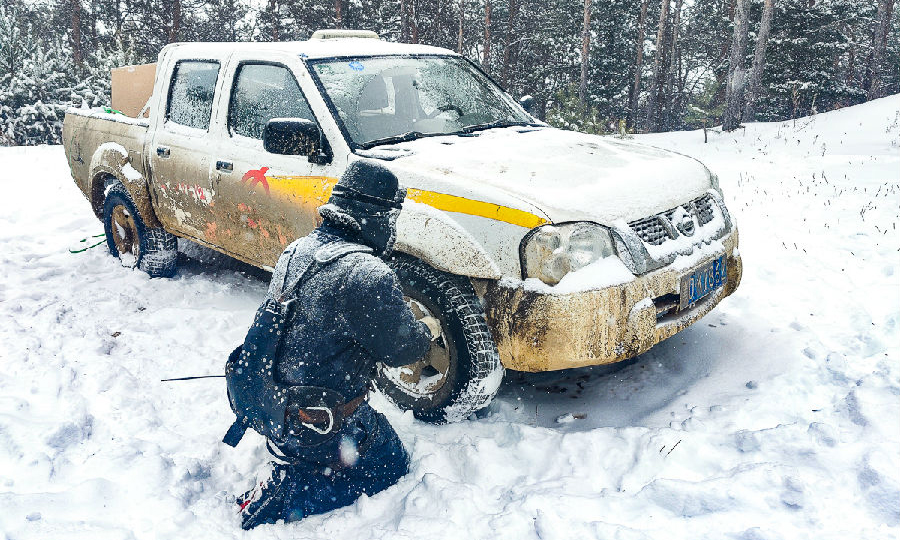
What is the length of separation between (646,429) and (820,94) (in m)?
22.5

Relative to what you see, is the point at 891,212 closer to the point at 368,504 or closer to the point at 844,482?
the point at 844,482

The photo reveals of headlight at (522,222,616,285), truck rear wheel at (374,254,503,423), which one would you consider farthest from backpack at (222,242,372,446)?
headlight at (522,222,616,285)

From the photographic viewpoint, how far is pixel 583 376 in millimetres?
3875

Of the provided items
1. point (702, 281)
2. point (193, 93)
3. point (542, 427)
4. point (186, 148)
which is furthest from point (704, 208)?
point (193, 93)

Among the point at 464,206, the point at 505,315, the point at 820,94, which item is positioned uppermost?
the point at 464,206

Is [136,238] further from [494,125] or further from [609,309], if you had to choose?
[609,309]

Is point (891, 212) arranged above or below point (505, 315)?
below

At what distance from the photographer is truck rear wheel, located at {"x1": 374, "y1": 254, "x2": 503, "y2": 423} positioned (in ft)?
10.0

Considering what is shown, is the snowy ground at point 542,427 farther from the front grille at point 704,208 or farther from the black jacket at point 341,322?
the front grille at point 704,208

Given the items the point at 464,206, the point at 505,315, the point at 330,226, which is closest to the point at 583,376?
the point at 505,315

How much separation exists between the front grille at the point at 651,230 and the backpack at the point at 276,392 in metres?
1.38

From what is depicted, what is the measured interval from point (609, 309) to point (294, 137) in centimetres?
186

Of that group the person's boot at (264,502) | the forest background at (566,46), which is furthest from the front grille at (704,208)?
the forest background at (566,46)

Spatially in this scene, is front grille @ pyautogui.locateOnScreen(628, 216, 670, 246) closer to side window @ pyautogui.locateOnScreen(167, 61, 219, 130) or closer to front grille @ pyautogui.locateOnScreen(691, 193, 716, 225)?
front grille @ pyautogui.locateOnScreen(691, 193, 716, 225)
